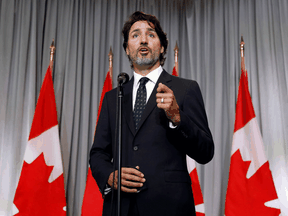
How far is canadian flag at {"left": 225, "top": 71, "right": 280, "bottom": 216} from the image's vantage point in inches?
103

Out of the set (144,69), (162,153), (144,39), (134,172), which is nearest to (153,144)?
(162,153)

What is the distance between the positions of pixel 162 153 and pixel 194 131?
0.57ft

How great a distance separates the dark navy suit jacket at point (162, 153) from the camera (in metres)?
1.05

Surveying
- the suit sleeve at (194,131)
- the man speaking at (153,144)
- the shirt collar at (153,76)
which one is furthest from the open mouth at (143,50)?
the suit sleeve at (194,131)

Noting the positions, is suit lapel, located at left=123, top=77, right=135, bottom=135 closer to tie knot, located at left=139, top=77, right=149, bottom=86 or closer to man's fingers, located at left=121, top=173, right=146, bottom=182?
tie knot, located at left=139, top=77, right=149, bottom=86

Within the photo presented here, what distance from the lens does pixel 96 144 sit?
134cm

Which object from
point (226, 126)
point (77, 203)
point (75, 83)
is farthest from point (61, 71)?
point (226, 126)

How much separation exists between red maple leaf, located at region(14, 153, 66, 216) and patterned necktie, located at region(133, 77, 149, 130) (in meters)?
2.02

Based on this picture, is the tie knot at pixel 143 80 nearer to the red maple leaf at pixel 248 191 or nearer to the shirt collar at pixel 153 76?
the shirt collar at pixel 153 76

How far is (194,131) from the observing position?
1067 mm

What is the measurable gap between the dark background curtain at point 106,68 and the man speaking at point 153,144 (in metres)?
2.14

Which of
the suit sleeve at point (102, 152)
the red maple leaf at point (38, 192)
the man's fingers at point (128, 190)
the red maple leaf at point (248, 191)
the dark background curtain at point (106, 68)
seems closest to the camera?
the man's fingers at point (128, 190)

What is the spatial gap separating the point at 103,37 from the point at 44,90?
1.19m

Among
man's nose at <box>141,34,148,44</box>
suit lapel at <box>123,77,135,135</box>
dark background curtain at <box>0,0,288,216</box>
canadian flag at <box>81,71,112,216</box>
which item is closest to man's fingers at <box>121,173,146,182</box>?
suit lapel at <box>123,77,135,135</box>
